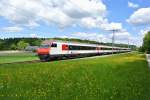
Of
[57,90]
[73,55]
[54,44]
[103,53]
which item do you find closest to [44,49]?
[54,44]

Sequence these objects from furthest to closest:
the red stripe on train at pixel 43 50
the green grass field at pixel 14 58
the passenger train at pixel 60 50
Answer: the green grass field at pixel 14 58 → the passenger train at pixel 60 50 → the red stripe on train at pixel 43 50

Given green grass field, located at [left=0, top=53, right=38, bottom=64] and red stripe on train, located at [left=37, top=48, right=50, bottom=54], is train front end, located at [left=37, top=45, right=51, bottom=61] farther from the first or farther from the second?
green grass field, located at [left=0, top=53, right=38, bottom=64]

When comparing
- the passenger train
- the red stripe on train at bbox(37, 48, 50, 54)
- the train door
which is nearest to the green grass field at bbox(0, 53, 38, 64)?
the red stripe on train at bbox(37, 48, 50, 54)

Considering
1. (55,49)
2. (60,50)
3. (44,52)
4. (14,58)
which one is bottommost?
(14,58)

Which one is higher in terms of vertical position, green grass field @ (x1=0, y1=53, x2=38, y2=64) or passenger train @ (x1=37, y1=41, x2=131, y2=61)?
passenger train @ (x1=37, y1=41, x2=131, y2=61)

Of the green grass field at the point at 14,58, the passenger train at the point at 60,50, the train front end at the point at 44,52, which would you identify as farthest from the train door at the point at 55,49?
the green grass field at the point at 14,58

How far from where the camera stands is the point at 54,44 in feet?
158

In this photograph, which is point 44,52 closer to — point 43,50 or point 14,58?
point 43,50

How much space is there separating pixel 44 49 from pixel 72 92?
36.3 m

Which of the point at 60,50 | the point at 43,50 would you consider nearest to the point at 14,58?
the point at 60,50

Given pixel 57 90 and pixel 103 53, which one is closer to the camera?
pixel 57 90

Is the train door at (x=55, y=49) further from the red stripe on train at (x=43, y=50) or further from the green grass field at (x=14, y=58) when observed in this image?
the green grass field at (x=14, y=58)

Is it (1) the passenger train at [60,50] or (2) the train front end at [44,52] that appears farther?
(1) the passenger train at [60,50]

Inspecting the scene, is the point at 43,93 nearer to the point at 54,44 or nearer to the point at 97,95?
the point at 97,95
